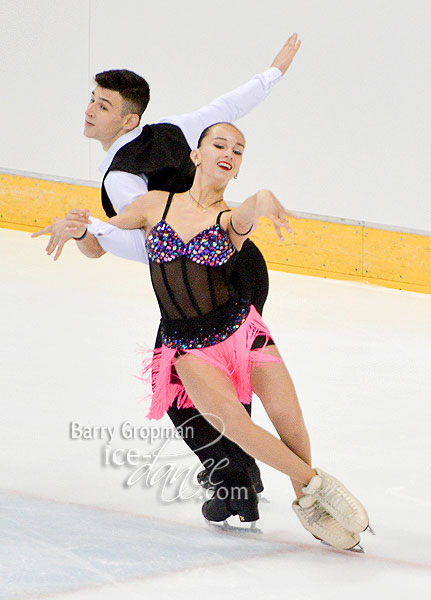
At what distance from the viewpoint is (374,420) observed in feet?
14.0

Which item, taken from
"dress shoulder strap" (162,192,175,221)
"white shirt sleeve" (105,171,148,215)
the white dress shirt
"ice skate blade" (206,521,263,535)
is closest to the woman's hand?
"dress shoulder strap" (162,192,175,221)

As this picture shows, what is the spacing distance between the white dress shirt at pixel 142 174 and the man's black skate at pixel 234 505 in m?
0.73

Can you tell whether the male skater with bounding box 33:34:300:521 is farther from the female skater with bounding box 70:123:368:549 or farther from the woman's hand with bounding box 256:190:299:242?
the woman's hand with bounding box 256:190:299:242

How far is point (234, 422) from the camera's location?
10.1ft

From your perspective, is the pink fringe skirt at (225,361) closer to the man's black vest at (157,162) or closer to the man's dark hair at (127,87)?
the man's black vest at (157,162)

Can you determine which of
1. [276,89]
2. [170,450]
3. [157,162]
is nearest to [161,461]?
[170,450]

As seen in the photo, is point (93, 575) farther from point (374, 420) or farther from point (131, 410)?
point (374, 420)

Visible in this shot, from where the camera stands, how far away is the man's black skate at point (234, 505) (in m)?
3.26

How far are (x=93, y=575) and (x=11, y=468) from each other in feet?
2.89

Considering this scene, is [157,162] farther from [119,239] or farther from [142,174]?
[119,239]

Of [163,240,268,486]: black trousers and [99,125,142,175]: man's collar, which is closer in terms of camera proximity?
[163,240,268,486]: black trousers

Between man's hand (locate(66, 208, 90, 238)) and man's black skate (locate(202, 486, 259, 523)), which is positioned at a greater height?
man's hand (locate(66, 208, 90, 238))

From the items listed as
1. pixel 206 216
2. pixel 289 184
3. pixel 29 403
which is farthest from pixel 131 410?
pixel 289 184

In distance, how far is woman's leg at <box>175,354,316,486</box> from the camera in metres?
3.08
